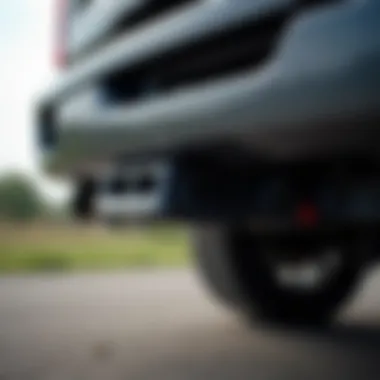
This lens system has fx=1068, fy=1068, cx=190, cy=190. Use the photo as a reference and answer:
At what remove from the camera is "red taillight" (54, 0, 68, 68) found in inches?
118

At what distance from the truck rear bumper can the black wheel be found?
1.26m

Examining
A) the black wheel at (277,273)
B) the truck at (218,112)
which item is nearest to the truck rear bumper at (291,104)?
the truck at (218,112)

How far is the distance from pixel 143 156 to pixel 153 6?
35cm

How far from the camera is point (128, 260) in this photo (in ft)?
23.8

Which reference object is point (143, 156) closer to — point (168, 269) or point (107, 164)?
point (107, 164)

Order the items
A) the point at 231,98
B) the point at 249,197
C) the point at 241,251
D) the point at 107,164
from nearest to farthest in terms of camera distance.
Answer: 1. the point at 231,98
2. the point at 249,197
3. the point at 107,164
4. the point at 241,251

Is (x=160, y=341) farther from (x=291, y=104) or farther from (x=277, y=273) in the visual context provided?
(x=291, y=104)

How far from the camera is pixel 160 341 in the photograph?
3334 millimetres

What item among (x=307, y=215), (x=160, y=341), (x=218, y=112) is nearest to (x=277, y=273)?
(x=160, y=341)

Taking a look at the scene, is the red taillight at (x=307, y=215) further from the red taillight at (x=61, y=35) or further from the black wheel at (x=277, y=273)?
the black wheel at (x=277, y=273)

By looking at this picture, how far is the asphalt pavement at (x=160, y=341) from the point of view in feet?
9.11

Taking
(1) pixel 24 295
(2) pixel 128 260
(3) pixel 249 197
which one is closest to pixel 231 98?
(3) pixel 249 197

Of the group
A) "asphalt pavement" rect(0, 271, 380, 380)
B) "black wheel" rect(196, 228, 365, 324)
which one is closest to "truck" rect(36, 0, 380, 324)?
"asphalt pavement" rect(0, 271, 380, 380)

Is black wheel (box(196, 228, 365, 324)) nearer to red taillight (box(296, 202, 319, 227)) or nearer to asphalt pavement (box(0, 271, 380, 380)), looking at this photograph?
asphalt pavement (box(0, 271, 380, 380))
